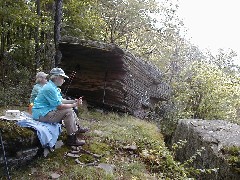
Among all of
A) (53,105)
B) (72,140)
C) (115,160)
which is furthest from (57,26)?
(115,160)

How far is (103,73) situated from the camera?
12906mm

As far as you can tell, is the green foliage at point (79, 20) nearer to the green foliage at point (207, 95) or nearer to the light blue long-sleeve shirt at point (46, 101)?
the green foliage at point (207, 95)

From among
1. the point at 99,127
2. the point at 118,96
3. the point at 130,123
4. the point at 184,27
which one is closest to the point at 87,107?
the point at 118,96

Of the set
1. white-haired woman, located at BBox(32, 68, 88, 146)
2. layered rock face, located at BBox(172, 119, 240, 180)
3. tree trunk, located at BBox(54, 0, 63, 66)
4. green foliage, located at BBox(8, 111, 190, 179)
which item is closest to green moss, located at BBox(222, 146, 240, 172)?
layered rock face, located at BBox(172, 119, 240, 180)

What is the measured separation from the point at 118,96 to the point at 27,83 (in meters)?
4.72

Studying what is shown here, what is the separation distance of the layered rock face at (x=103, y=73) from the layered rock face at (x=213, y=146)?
2760mm

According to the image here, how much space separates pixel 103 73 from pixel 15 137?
24.6 ft

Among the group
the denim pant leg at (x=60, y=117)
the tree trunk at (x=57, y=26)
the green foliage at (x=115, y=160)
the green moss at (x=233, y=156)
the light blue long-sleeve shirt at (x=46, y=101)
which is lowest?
the green foliage at (x=115, y=160)

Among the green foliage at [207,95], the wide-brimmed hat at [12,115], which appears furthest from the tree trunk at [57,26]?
the wide-brimmed hat at [12,115]

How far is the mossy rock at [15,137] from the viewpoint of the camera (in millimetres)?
5609

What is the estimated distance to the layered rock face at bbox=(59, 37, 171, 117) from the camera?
12.2 m

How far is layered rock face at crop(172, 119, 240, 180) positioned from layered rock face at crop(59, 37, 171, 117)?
2.76 m

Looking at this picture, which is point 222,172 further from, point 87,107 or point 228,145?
point 87,107

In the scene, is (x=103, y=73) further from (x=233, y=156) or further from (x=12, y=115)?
(x=233, y=156)
